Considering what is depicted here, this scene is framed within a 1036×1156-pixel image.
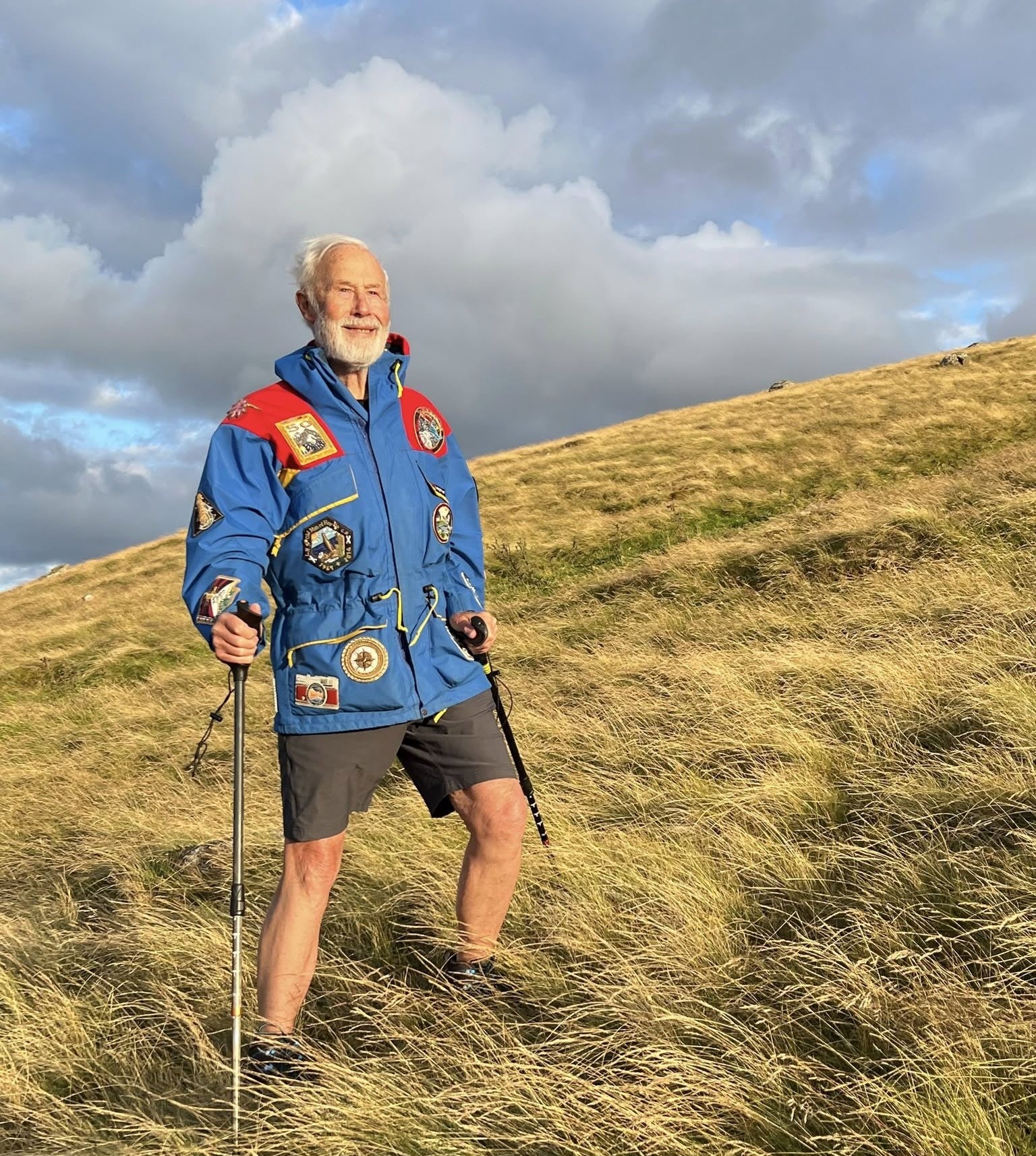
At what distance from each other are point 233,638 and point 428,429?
43.5 inches

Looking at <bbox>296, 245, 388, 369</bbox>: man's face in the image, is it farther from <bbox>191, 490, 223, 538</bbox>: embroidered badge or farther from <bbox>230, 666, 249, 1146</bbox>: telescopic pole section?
<bbox>230, 666, 249, 1146</bbox>: telescopic pole section

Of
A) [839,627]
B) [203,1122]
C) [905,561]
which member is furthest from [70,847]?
[905,561]

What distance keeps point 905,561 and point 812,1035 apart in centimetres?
727

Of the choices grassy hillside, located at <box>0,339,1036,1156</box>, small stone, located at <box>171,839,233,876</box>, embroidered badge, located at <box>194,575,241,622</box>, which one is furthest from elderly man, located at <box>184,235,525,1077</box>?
small stone, located at <box>171,839,233,876</box>

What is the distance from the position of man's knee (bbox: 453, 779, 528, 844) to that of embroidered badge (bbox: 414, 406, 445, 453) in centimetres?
124

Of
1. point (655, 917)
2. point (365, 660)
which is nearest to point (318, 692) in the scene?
point (365, 660)

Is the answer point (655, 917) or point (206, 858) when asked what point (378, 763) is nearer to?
point (655, 917)

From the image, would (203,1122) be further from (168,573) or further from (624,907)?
(168,573)

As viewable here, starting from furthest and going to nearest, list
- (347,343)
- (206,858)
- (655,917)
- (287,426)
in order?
(206,858)
(655,917)
(347,343)
(287,426)

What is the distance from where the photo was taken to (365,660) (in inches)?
109

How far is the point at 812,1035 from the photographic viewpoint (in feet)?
8.09

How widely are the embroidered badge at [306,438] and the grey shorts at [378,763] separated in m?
0.91

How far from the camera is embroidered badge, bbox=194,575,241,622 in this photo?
260cm

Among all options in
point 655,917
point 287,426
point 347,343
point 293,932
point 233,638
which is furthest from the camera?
point 655,917
